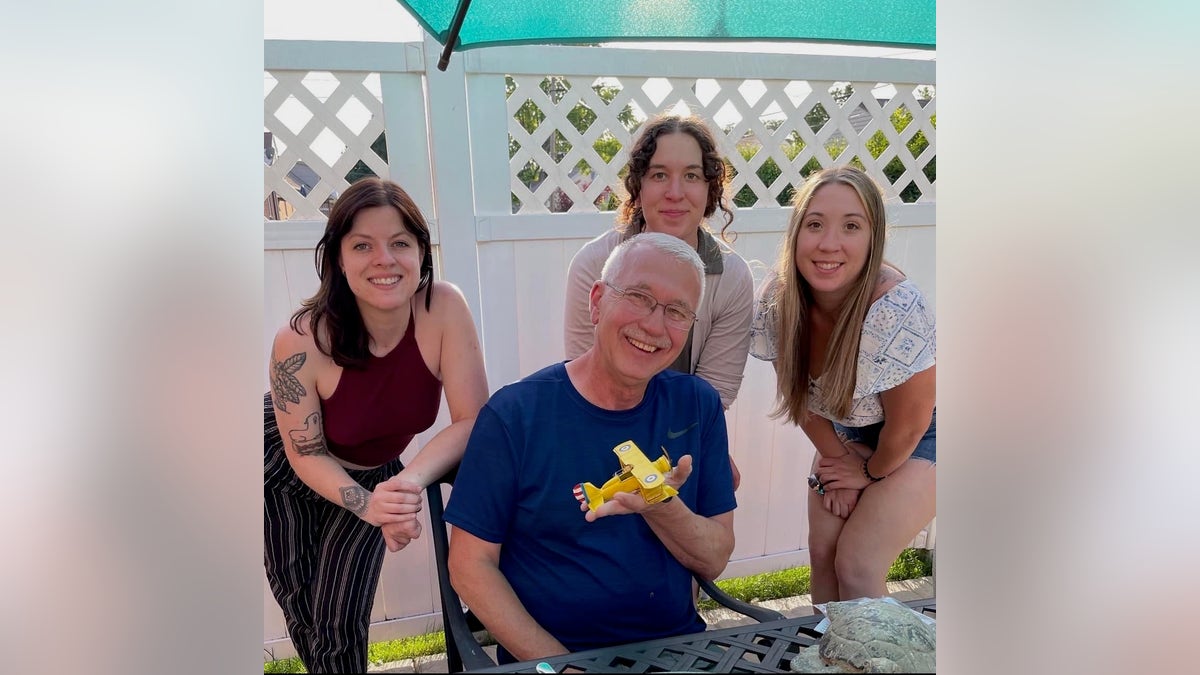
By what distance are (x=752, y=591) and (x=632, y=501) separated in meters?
1.53

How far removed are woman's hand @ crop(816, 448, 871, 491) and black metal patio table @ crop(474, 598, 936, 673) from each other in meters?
0.81

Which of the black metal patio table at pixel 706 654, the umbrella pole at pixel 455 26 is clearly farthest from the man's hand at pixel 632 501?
the umbrella pole at pixel 455 26

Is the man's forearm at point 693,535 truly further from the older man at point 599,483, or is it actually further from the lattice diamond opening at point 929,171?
the lattice diamond opening at point 929,171

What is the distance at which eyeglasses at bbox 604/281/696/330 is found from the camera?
1492mm

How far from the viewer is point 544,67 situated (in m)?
2.38

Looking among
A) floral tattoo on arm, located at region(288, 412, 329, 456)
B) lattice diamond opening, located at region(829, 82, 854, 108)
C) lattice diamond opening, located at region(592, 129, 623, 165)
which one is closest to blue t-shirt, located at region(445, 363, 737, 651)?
floral tattoo on arm, located at region(288, 412, 329, 456)

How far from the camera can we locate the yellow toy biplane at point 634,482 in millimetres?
1307

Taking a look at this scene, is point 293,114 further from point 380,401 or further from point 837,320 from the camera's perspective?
point 837,320

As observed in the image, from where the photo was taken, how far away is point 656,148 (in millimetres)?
1888
